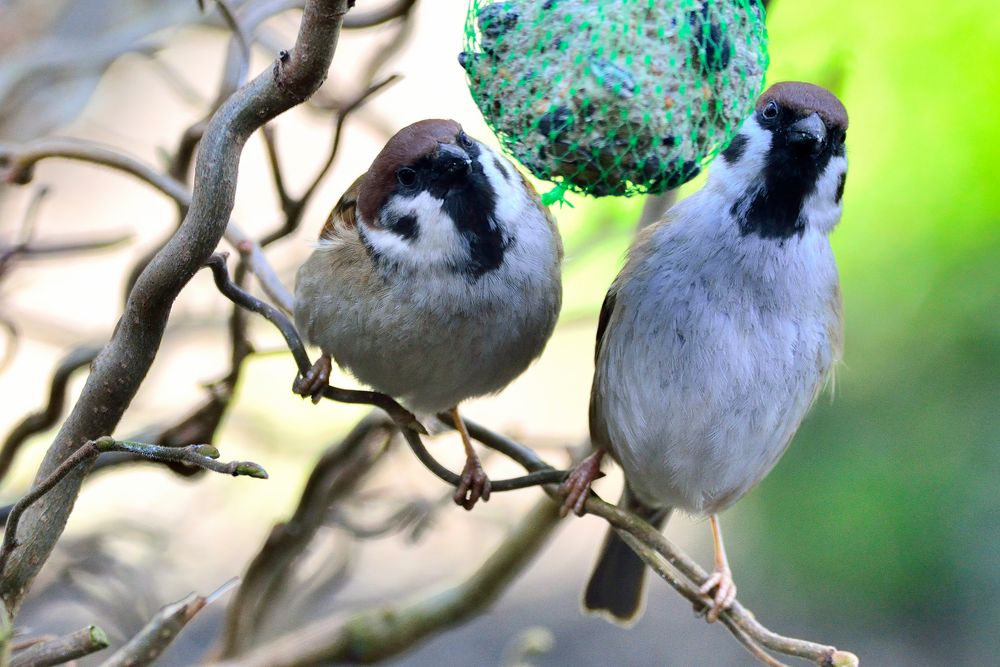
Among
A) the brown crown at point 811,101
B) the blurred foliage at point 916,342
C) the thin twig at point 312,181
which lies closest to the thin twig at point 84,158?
the thin twig at point 312,181

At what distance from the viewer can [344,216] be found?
2.33 m

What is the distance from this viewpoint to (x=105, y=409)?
1626 mm

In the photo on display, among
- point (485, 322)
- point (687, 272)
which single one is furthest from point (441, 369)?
point (687, 272)

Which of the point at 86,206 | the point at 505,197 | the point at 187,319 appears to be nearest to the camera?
the point at 505,197

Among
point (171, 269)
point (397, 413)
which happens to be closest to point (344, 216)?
point (397, 413)

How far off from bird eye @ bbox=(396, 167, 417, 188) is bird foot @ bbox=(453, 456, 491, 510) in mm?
601

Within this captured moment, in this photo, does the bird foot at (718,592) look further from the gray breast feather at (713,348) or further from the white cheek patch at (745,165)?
the white cheek patch at (745,165)

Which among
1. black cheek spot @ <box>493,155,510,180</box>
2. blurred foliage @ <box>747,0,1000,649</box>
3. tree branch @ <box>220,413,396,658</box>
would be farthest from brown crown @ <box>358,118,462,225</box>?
blurred foliage @ <box>747,0,1000,649</box>

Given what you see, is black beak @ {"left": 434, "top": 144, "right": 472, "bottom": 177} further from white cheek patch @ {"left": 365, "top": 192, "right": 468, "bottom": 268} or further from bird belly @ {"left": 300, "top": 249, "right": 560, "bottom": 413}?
bird belly @ {"left": 300, "top": 249, "right": 560, "bottom": 413}

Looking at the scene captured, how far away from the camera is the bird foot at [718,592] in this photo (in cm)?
204

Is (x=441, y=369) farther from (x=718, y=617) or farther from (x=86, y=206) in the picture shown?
(x=86, y=206)

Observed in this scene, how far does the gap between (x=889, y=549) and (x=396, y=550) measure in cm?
206

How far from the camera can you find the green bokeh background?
3.78 metres

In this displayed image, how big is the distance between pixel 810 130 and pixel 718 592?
37.7 inches
